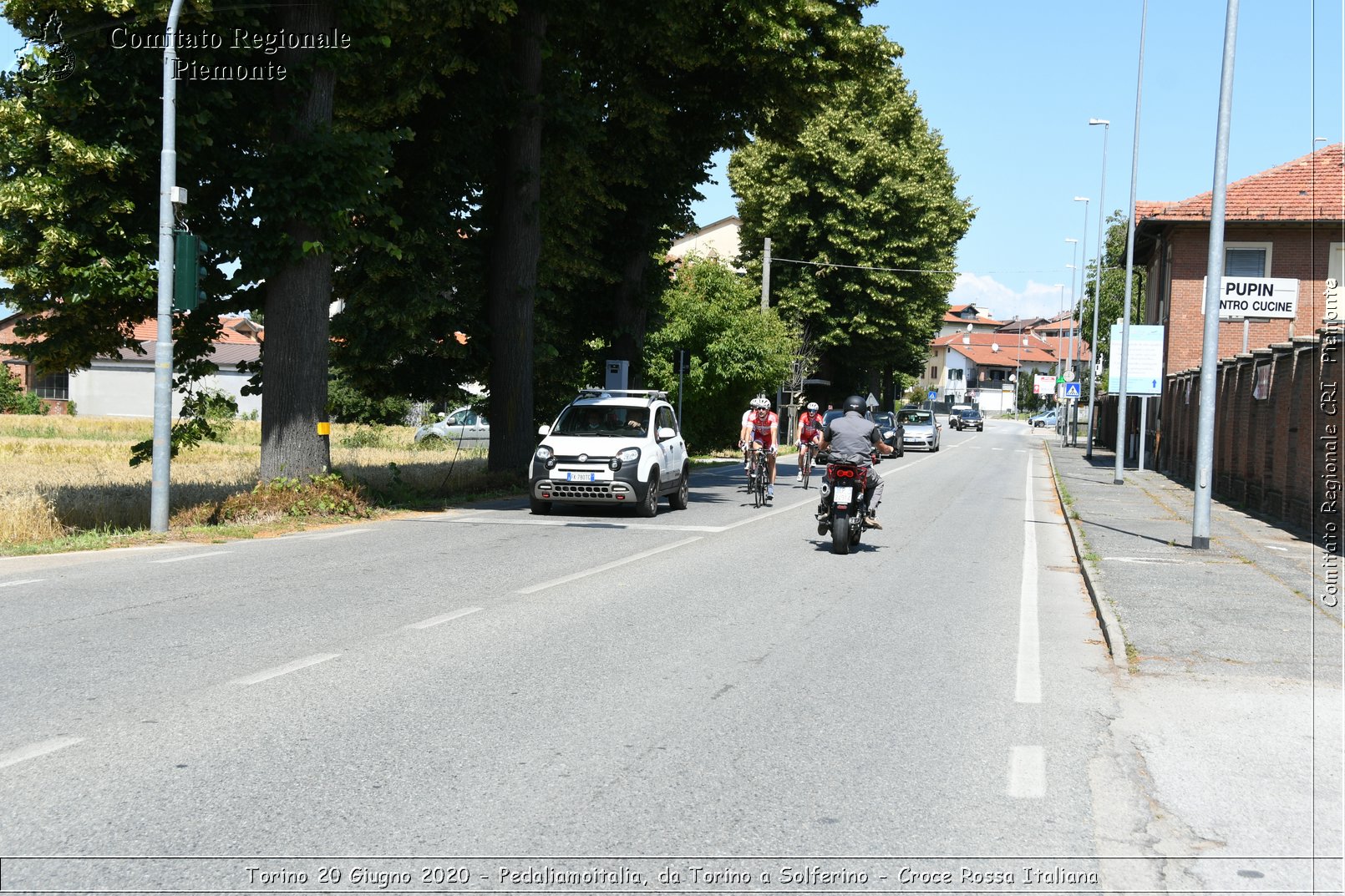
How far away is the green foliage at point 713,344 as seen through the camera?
3941 centimetres

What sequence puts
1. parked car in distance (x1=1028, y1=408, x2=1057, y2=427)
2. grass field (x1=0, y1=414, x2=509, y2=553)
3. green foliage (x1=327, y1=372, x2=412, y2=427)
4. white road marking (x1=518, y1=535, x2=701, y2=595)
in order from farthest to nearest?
parked car in distance (x1=1028, y1=408, x2=1057, y2=427) < green foliage (x1=327, y1=372, x2=412, y2=427) < grass field (x1=0, y1=414, x2=509, y2=553) < white road marking (x1=518, y1=535, x2=701, y2=595)

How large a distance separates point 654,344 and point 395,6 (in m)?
23.2

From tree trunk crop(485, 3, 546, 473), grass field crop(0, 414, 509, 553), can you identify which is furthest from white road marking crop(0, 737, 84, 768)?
tree trunk crop(485, 3, 546, 473)

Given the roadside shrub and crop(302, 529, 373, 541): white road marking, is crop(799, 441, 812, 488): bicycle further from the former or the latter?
crop(302, 529, 373, 541): white road marking

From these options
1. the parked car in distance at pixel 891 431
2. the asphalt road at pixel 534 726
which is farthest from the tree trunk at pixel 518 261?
the parked car in distance at pixel 891 431

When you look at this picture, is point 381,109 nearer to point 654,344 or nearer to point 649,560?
point 649,560

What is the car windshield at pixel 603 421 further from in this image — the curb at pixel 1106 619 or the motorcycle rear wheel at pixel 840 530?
the curb at pixel 1106 619

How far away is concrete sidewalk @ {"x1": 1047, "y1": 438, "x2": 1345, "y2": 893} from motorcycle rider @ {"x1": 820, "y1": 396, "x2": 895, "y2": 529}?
2568 millimetres

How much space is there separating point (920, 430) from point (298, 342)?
37309 millimetres

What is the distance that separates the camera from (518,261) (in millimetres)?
22062

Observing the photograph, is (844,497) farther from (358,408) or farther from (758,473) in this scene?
(358,408)

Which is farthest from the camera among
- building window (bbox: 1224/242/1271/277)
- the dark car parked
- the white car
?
the dark car parked

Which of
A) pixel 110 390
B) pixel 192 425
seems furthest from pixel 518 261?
pixel 110 390

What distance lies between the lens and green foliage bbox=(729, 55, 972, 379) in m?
49.5
